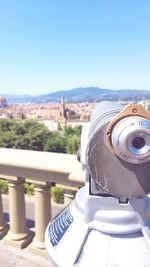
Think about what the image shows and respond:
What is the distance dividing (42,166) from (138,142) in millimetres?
1332

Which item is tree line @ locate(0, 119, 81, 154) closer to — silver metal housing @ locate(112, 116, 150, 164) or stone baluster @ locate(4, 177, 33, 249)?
stone baluster @ locate(4, 177, 33, 249)

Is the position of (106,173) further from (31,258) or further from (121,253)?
(31,258)

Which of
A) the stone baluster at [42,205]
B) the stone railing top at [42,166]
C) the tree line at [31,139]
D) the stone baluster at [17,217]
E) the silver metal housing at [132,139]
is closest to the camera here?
the silver metal housing at [132,139]

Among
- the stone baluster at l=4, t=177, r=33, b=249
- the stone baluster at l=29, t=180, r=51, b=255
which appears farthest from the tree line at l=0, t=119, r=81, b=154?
the stone baluster at l=29, t=180, r=51, b=255

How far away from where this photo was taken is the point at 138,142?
2.85 ft

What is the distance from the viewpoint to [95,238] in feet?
3.17

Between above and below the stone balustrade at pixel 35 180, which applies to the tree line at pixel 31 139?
below

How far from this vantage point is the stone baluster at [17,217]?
238cm

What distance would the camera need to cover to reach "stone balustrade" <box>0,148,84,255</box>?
2.10 metres

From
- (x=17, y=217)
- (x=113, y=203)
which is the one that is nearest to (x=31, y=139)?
(x=17, y=217)

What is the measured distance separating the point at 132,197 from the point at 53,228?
1.04ft

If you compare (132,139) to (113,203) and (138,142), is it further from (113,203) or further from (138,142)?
(113,203)

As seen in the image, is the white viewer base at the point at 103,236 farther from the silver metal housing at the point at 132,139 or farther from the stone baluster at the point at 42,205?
the stone baluster at the point at 42,205

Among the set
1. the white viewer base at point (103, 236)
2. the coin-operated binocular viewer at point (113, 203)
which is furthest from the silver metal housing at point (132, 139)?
the white viewer base at point (103, 236)
